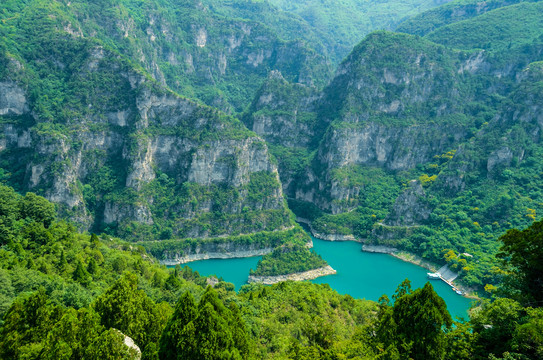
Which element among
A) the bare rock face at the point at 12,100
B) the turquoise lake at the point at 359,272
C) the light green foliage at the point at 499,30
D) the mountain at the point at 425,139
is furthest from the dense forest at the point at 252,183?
the turquoise lake at the point at 359,272

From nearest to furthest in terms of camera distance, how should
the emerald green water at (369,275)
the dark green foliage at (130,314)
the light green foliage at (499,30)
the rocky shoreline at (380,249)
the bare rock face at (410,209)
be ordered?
the dark green foliage at (130,314) < the emerald green water at (369,275) < the rocky shoreline at (380,249) < the bare rock face at (410,209) < the light green foliage at (499,30)

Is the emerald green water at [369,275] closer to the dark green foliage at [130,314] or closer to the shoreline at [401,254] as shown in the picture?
the shoreline at [401,254]

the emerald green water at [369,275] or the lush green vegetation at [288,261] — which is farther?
the lush green vegetation at [288,261]

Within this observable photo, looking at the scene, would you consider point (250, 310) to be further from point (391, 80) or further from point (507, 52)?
point (507, 52)

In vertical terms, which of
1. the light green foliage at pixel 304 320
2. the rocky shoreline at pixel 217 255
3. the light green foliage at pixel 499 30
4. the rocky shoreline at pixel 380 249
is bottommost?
the rocky shoreline at pixel 217 255

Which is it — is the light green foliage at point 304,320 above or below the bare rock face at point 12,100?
below

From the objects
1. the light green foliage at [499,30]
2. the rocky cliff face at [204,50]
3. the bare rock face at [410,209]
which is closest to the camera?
the bare rock face at [410,209]

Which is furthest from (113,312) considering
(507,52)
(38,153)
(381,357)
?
(507,52)
